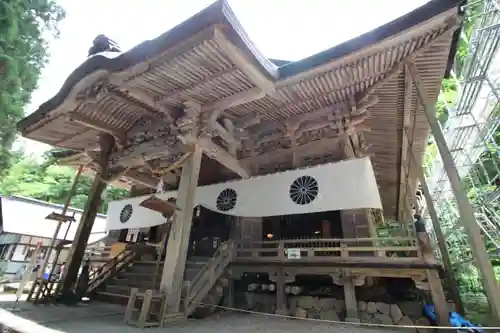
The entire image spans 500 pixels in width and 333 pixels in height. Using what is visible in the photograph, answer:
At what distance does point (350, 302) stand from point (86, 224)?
748cm

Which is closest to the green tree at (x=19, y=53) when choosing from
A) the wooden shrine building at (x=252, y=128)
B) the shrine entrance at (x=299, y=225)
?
the wooden shrine building at (x=252, y=128)

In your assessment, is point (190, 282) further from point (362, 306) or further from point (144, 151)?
point (144, 151)

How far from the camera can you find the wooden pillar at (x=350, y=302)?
580 centimetres

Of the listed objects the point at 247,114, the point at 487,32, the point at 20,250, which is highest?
the point at 487,32

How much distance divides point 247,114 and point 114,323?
558 centimetres

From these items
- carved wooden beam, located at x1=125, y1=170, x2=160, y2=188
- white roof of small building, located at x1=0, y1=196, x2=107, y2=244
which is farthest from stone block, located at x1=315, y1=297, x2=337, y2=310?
white roof of small building, located at x1=0, y1=196, x2=107, y2=244

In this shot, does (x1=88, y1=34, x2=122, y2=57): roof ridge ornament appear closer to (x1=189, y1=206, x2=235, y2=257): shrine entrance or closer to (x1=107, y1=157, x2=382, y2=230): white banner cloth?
(x1=107, y1=157, x2=382, y2=230): white banner cloth

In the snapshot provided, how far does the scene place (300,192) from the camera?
24.3ft

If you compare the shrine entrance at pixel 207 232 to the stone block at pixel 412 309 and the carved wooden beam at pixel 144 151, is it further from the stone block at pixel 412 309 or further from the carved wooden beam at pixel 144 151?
the stone block at pixel 412 309

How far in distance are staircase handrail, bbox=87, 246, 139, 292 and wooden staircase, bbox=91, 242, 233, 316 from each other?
0.10m

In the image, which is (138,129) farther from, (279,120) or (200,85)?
(279,120)

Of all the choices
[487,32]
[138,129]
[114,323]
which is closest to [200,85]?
Result: [138,129]

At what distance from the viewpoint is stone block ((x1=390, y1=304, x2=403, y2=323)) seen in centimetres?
573

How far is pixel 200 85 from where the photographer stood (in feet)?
18.8
